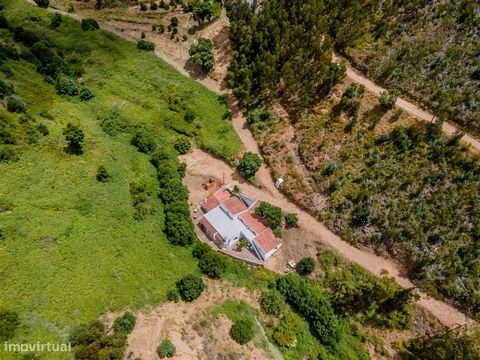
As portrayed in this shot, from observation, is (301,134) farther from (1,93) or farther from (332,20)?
(1,93)

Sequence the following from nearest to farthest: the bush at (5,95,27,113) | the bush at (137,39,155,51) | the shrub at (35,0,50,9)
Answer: the bush at (5,95,27,113)
the bush at (137,39,155,51)
the shrub at (35,0,50,9)

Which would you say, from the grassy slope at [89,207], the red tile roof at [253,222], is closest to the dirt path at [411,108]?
the grassy slope at [89,207]

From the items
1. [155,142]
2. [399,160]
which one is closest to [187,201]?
[155,142]

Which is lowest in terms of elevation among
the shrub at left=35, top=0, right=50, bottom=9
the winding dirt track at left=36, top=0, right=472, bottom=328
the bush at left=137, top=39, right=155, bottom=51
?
the winding dirt track at left=36, top=0, right=472, bottom=328

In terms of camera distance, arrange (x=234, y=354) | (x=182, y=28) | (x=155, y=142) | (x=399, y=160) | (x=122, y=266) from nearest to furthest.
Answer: (x=234, y=354) → (x=122, y=266) → (x=399, y=160) → (x=155, y=142) → (x=182, y=28)

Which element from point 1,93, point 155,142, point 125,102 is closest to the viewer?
point 1,93

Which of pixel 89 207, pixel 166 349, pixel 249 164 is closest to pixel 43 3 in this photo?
pixel 89 207

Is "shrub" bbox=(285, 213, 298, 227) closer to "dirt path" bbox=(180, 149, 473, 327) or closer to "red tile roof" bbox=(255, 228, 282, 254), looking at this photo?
"dirt path" bbox=(180, 149, 473, 327)

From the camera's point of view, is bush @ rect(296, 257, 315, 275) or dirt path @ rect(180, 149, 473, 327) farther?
bush @ rect(296, 257, 315, 275)

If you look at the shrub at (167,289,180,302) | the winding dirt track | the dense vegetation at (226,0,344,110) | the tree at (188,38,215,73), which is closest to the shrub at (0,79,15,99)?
the winding dirt track
